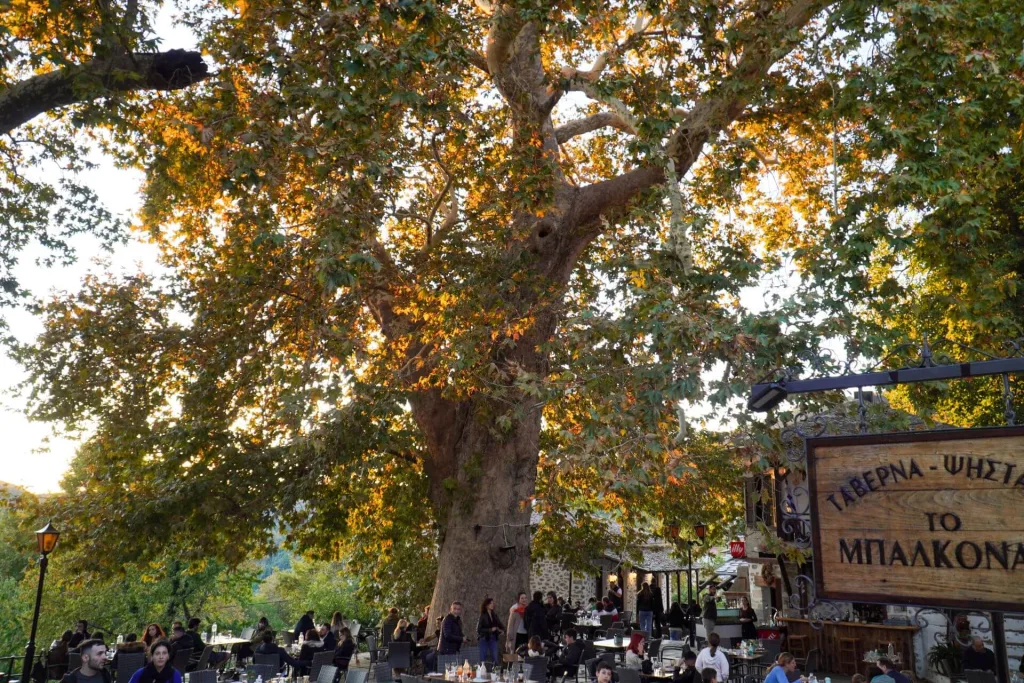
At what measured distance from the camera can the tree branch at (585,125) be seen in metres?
16.7

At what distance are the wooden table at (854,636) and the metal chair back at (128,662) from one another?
11.6m

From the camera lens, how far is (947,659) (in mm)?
14898

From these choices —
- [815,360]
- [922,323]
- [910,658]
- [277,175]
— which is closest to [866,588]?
[815,360]

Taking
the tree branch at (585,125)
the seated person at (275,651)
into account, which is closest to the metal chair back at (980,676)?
the seated person at (275,651)

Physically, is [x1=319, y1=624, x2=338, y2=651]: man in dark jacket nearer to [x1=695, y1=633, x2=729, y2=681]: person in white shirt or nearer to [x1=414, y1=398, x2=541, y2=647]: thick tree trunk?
[x1=414, y1=398, x2=541, y2=647]: thick tree trunk

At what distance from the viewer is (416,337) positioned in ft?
46.8

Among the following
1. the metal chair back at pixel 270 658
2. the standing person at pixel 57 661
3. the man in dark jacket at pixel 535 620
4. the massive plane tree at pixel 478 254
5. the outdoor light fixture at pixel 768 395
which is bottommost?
the standing person at pixel 57 661

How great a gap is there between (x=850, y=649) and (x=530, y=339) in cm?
926

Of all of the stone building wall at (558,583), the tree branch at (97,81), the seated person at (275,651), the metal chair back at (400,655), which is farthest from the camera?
the stone building wall at (558,583)

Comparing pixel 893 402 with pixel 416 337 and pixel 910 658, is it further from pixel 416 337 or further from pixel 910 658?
pixel 416 337

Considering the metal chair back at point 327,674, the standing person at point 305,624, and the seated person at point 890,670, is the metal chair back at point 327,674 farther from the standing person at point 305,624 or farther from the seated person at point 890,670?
the seated person at point 890,670

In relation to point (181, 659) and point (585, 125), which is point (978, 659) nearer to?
point (585, 125)

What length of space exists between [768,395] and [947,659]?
13.3 m

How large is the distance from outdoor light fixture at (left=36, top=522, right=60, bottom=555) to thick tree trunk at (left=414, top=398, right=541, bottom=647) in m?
6.09
